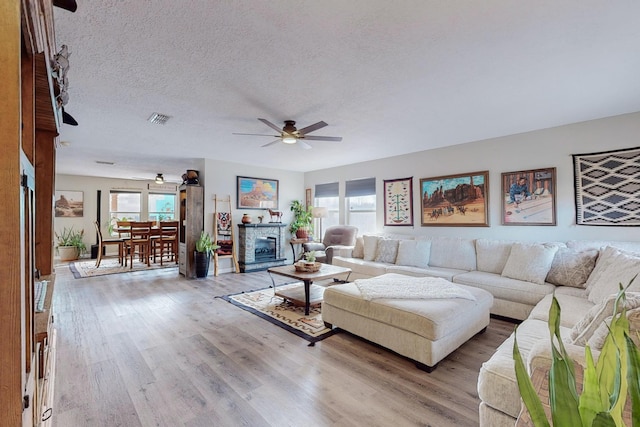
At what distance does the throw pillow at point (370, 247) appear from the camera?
16.6ft

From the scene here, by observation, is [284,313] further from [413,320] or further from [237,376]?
[413,320]

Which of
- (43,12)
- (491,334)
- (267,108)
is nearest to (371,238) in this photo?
(491,334)

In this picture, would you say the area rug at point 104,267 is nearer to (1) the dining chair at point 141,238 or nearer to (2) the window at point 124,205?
(1) the dining chair at point 141,238

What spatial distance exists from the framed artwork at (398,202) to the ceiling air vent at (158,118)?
3.88 metres

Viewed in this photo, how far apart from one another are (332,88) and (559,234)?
3476 millimetres

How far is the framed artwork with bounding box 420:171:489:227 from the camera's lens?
14.6ft

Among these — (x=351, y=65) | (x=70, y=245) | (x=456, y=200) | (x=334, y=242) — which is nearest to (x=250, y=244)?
(x=334, y=242)

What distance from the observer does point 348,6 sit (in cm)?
169

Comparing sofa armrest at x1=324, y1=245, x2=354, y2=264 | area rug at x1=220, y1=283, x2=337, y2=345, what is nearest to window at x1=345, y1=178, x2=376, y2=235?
sofa armrest at x1=324, y1=245, x2=354, y2=264

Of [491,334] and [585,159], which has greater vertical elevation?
[585,159]

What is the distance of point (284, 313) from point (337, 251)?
2229mm

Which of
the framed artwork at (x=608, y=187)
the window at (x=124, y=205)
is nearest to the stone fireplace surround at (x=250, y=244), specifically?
the window at (x=124, y=205)

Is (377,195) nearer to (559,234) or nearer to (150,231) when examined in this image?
(559,234)

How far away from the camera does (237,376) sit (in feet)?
7.27
